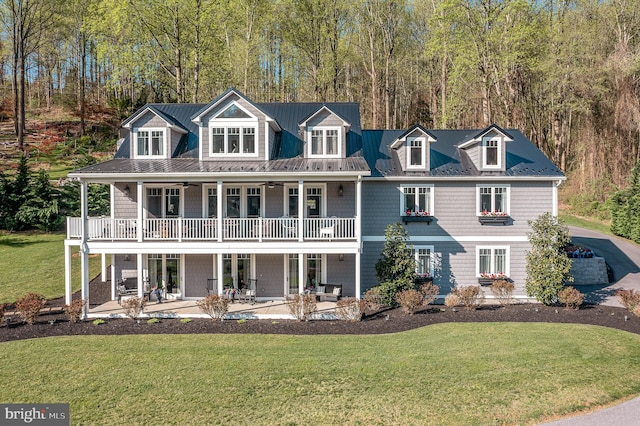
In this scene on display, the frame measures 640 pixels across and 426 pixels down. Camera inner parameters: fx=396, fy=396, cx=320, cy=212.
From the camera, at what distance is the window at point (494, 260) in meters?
17.3

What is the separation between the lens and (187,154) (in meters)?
18.1

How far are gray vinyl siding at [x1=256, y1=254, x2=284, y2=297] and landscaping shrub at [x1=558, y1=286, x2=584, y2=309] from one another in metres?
11.3

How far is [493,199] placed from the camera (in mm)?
17266

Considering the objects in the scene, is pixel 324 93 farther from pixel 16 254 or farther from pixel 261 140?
pixel 16 254

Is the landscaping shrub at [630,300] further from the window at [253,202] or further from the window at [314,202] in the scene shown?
the window at [253,202]

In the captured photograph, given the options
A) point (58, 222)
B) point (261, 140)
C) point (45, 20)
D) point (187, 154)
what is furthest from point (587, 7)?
point (45, 20)

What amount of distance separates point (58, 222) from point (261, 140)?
15.5 metres

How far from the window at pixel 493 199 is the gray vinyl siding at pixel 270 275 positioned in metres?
9.07

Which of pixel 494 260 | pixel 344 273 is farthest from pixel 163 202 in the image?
pixel 494 260

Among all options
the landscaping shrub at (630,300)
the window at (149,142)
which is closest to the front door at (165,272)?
the window at (149,142)

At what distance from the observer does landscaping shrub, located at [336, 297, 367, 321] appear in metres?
14.2

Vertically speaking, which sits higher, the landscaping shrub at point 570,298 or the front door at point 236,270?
the front door at point 236,270

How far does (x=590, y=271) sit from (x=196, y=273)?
765 inches

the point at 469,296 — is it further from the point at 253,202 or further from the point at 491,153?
the point at 253,202
